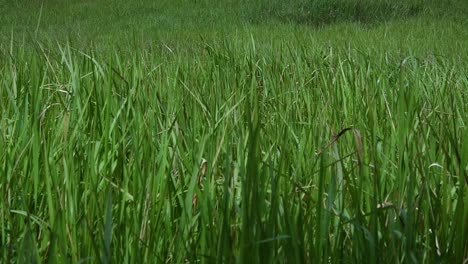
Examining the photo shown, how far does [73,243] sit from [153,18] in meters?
5.30

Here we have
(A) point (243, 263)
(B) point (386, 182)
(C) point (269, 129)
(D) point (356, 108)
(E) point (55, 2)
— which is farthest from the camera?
(E) point (55, 2)

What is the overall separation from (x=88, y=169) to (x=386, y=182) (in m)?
0.44

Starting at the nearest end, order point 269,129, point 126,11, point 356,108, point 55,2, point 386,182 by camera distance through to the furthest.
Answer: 1. point 386,182
2. point 269,129
3. point 356,108
4. point 126,11
5. point 55,2

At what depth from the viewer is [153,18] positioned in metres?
5.89

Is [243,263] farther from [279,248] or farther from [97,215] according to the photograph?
[97,215]

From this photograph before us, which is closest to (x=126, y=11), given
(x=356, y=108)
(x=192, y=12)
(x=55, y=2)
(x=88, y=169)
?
(x=192, y=12)

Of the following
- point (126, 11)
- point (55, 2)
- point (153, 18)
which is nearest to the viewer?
point (153, 18)

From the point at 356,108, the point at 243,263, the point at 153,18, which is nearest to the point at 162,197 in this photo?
the point at 243,263

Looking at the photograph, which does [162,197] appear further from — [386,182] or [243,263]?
[386,182]

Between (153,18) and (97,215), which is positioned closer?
(97,215)

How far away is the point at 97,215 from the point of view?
809 mm

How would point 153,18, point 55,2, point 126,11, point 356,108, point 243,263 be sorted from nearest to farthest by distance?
1. point 243,263
2. point 356,108
3. point 153,18
4. point 126,11
5. point 55,2

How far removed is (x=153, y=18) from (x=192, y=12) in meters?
0.46

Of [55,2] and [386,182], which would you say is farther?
[55,2]
